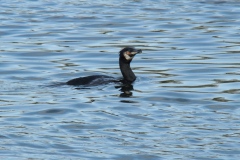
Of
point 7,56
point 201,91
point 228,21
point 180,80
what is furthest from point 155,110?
point 228,21

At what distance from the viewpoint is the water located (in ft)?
41.5

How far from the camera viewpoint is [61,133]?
13281 millimetres

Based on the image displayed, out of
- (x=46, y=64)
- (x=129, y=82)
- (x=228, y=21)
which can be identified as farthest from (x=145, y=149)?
(x=228, y=21)

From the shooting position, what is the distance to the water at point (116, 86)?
12.6m

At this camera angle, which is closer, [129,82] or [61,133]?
[61,133]

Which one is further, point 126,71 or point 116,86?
point 126,71

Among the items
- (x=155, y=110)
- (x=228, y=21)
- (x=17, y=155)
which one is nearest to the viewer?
(x=17, y=155)

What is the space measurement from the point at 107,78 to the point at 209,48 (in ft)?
19.0

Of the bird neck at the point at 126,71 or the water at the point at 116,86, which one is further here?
the bird neck at the point at 126,71

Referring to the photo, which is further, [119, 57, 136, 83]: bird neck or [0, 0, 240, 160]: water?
[119, 57, 136, 83]: bird neck

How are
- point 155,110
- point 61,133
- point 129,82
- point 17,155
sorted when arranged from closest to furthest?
point 17,155 < point 61,133 < point 155,110 < point 129,82

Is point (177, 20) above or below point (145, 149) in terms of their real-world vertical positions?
below

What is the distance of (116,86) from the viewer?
18.1 m

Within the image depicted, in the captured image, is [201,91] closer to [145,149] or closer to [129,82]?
[129,82]
